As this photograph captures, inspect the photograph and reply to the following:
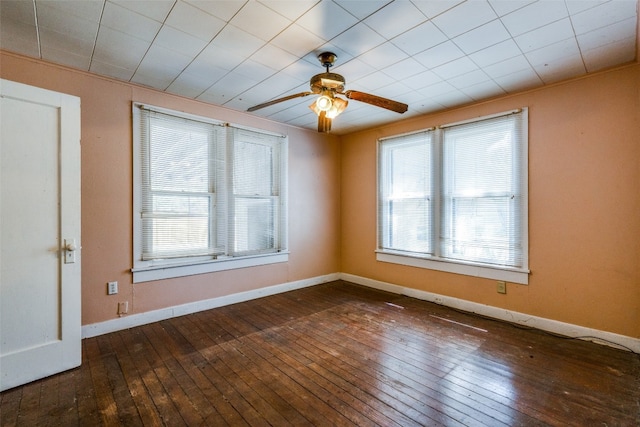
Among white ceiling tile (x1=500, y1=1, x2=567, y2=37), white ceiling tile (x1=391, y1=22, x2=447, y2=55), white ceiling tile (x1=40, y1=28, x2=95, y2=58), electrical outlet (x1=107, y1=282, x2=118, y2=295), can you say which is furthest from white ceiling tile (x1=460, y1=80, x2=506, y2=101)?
electrical outlet (x1=107, y1=282, x2=118, y2=295)

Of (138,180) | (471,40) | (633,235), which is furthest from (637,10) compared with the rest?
(138,180)

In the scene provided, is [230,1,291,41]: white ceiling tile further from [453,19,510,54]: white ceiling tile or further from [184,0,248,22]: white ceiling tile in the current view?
[453,19,510,54]: white ceiling tile

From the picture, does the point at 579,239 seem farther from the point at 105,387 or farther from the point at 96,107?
the point at 96,107

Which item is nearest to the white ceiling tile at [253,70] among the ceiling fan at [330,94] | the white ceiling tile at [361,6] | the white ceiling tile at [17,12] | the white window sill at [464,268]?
the ceiling fan at [330,94]

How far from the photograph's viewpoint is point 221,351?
2646 mm

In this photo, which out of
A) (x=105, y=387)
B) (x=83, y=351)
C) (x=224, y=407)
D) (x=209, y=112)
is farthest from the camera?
(x=209, y=112)

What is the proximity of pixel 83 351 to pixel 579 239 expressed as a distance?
4.89m

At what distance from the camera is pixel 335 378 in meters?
2.23

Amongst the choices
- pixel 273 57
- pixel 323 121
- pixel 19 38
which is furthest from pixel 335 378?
pixel 19 38

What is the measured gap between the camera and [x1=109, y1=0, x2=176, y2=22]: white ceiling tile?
1.89m

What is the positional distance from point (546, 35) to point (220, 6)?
7.94ft

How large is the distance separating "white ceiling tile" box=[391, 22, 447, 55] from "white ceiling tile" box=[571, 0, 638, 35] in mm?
884

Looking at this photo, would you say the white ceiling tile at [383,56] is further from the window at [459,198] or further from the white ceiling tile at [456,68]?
the window at [459,198]

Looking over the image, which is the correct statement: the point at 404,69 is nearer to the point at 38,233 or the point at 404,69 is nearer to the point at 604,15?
the point at 604,15
